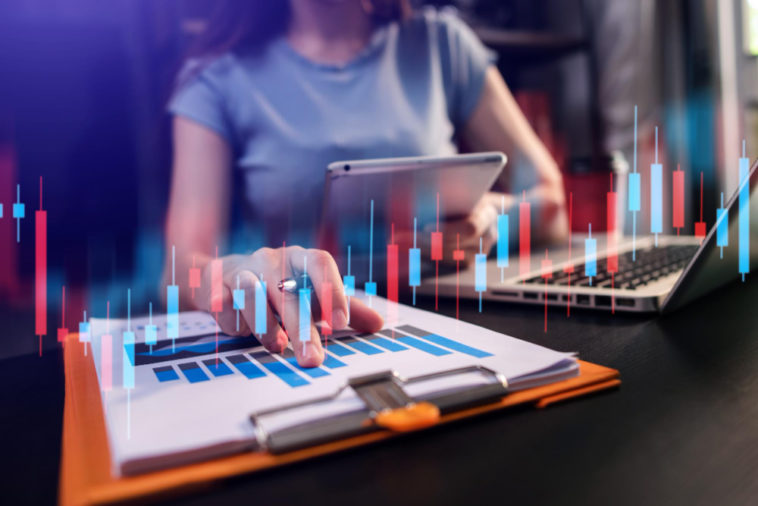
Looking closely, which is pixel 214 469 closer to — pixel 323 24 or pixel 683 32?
pixel 323 24

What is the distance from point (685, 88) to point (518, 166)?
78 centimetres

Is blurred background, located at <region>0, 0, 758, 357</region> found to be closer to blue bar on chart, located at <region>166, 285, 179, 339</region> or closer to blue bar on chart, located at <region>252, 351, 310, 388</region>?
blue bar on chart, located at <region>166, 285, 179, 339</region>

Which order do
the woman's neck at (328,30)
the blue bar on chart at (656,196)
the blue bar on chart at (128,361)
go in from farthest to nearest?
1. the blue bar on chart at (656,196)
2. the woman's neck at (328,30)
3. the blue bar on chart at (128,361)

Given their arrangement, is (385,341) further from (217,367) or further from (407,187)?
(407,187)

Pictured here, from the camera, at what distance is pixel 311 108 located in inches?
40.8

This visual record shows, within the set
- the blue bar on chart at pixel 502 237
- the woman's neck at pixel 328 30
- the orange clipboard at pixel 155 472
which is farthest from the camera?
the woman's neck at pixel 328 30

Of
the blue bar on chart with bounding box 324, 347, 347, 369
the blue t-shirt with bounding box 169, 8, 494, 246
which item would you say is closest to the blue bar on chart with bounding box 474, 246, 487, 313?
the blue bar on chart with bounding box 324, 347, 347, 369

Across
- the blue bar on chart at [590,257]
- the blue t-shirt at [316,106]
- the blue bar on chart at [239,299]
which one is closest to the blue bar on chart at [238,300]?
the blue bar on chart at [239,299]

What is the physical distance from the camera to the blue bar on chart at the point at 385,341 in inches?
14.0

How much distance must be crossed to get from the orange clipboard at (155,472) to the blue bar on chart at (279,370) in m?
0.06

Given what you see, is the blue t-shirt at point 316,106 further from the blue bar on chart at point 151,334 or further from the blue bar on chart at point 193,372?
the blue bar on chart at point 193,372

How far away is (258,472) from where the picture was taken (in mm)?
215

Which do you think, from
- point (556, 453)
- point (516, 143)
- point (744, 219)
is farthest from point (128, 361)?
point (516, 143)

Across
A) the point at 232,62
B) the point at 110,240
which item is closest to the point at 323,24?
the point at 232,62
